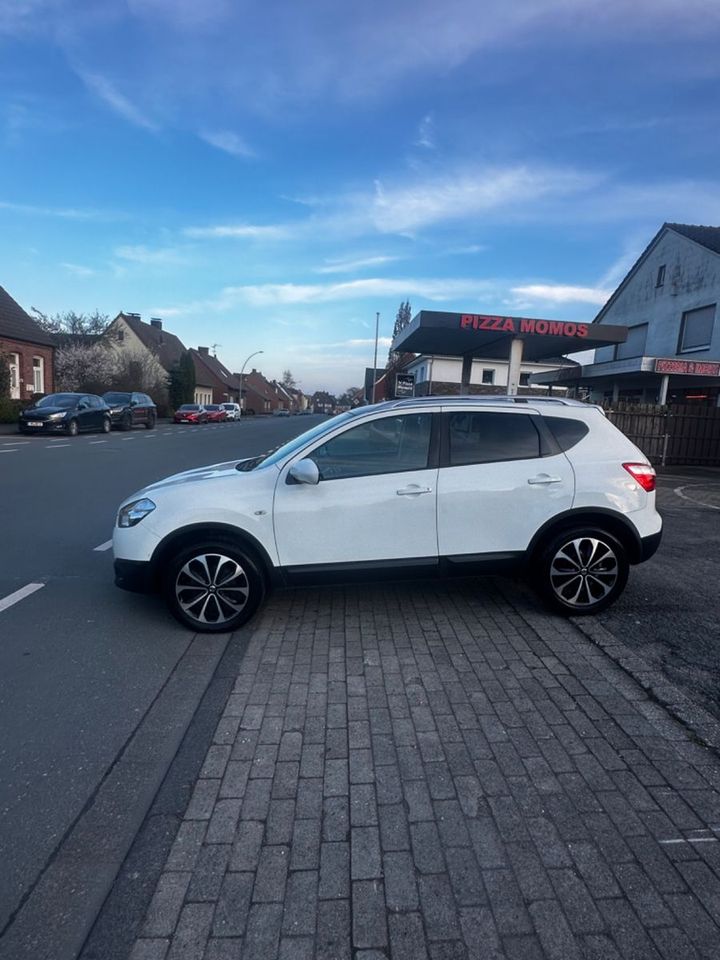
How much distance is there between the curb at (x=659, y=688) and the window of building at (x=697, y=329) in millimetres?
22449

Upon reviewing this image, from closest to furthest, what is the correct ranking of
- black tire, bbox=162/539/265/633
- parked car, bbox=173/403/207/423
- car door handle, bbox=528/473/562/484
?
black tire, bbox=162/539/265/633 → car door handle, bbox=528/473/562/484 → parked car, bbox=173/403/207/423

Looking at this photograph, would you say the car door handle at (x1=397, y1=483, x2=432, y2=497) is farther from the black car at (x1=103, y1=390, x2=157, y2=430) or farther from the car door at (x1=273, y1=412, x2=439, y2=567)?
the black car at (x1=103, y1=390, x2=157, y2=430)

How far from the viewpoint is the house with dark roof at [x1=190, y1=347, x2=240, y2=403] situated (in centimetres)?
6712

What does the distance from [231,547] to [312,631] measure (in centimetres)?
88

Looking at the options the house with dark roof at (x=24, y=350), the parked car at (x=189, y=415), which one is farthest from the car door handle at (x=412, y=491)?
the parked car at (x=189, y=415)

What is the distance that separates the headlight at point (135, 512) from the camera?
4.23 meters

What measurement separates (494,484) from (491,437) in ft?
1.34

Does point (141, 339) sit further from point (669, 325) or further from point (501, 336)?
point (501, 336)

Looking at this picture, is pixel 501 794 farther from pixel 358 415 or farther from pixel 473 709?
pixel 358 415

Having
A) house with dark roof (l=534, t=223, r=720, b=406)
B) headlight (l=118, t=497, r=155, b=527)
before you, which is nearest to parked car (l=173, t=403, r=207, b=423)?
house with dark roof (l=534, t=223, r=720, b=406)

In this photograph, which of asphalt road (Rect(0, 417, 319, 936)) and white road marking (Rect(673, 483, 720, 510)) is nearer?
asphalt road (Rect(0, 417, 319, 936))

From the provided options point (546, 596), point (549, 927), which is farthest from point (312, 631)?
point (549, 927)

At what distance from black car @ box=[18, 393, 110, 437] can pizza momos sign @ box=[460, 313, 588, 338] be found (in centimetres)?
1698

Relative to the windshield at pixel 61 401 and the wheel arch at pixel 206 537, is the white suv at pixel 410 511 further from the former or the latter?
the windshield at pixel 61 401
